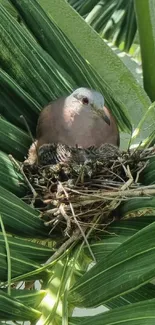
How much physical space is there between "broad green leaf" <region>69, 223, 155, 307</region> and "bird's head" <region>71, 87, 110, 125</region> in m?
0.63

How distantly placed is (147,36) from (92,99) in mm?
180

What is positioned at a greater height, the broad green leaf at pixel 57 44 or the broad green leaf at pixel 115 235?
the broad green leaf at pixel 57 44

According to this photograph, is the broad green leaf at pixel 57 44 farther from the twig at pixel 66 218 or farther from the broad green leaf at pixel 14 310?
the broad green leaf at pixel 14 310

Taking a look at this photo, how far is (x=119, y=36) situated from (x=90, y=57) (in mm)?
1087

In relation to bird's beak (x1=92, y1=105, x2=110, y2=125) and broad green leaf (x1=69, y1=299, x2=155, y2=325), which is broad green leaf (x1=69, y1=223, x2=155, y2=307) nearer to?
broad green leaf (x1=69, y1=299, x2=155, y2=325)

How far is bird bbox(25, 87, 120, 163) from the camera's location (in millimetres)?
1651

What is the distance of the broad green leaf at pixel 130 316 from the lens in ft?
3.25

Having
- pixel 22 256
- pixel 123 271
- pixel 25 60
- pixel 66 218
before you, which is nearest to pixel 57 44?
pixel 25 60

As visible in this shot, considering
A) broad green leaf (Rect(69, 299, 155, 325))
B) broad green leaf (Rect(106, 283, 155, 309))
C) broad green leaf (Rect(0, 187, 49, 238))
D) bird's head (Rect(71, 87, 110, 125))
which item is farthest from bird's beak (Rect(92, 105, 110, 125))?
broad green leaf (Rect(69, 299, 155, 325))

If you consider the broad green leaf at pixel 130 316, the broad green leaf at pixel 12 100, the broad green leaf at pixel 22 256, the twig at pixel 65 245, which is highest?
the broad green leaf at pixel 12 100

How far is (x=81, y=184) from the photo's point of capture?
4.67 ft

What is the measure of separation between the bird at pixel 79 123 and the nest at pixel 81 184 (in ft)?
0.22

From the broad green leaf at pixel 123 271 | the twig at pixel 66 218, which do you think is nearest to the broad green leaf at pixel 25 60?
the twig at pixel 66 218

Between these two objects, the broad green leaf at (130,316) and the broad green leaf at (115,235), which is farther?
the broad green leaf at (115,235)
